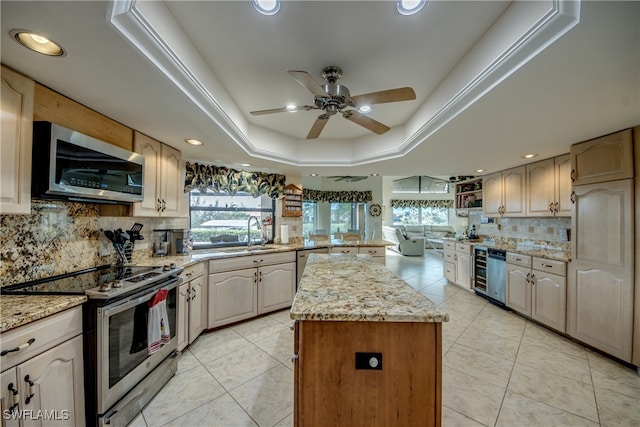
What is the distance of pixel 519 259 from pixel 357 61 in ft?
10.9

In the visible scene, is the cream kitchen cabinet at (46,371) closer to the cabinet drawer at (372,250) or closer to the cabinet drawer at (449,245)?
the cabinet drawer at (372,250)

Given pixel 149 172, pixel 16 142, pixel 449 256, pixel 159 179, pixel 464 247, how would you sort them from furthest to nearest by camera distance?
pixel 449 256 → pixel 464 247 → pixel 159 179 → pixel 149 172 → pixel 16 142

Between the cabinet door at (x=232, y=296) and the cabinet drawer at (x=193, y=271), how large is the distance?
15 centimetres

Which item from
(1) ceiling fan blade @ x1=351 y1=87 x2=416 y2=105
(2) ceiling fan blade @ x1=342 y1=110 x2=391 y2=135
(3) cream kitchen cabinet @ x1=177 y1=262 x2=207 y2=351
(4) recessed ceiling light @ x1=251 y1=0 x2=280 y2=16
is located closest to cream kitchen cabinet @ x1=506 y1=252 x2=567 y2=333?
(2) ceiling fan blade @ x1=342 y1=110 x2=391 y2=135

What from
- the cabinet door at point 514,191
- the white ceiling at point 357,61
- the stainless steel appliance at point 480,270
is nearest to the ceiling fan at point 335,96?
the white ceiling at point 357,61

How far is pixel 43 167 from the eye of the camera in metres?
1.42

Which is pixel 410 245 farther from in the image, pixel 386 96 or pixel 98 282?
pixel 98 282

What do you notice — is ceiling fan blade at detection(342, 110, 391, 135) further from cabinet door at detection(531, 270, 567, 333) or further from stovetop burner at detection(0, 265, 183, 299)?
cabinet door at detection(531, 270, 567, 333)

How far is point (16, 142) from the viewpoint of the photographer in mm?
1313

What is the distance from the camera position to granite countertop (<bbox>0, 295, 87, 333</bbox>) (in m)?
1.10

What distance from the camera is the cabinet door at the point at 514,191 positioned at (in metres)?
3.55

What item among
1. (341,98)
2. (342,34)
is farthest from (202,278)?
(342,34)

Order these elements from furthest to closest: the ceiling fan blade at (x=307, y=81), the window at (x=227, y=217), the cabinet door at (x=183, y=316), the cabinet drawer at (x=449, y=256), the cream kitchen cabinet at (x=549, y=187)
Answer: the cabinet drawer at (x=449, y=256), the window at (x=227, y=217), the cream kitchen cabinet at (x=549, y=187), the cabinet door at (x=183, y=316), the ceiling fan blade at (x=307, y=81)

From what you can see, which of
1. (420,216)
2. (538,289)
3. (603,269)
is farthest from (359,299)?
(420,216)
